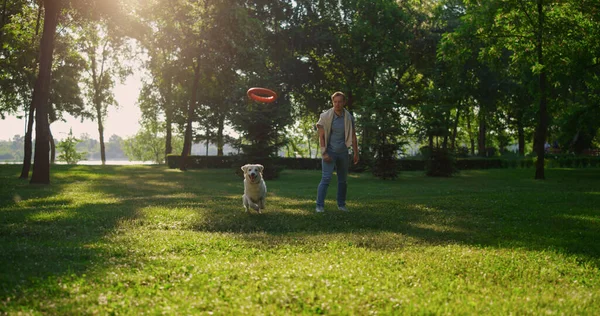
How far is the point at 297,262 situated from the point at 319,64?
40.1m

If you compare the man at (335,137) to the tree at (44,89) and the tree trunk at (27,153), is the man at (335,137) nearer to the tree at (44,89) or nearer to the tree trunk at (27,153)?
the tree at (44,89)

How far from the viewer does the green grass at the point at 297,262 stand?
15.3ft

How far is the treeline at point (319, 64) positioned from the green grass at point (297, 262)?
1457 cm

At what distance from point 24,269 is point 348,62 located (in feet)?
130

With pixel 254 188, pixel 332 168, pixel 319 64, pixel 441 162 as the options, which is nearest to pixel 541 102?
pixel 441 162

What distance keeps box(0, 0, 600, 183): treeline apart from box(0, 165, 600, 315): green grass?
1457cm

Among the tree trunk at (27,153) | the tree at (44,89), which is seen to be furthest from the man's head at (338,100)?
the tree trunk at (27,153)

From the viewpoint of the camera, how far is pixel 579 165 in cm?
3878

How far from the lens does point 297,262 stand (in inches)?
253

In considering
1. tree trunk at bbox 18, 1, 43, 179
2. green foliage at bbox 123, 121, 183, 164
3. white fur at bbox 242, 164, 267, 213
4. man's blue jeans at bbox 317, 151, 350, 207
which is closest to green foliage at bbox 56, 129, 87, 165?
tree trunk at bbox 18, 1, 43, 179

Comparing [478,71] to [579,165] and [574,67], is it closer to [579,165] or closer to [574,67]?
[579,165]

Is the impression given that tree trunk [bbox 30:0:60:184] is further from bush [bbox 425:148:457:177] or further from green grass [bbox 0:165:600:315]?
bush [bbox 425:148:457:177]

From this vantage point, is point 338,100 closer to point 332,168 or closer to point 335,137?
point 335,137

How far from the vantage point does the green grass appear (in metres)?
4.66
